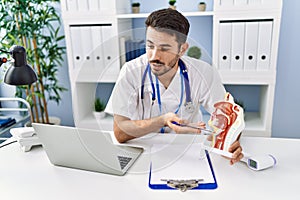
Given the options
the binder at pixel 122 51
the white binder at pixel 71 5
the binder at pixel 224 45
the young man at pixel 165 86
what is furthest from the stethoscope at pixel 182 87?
the white binder at pixel 71 5

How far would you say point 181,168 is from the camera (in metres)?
1.07

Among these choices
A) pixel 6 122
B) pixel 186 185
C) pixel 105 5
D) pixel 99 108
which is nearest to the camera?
pixel 186 185

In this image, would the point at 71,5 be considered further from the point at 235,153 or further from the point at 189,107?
the point at 235,153

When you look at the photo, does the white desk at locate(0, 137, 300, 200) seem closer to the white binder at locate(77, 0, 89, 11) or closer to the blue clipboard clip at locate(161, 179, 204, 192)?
the blue clipboard clip at locate(161, 179, 204, 192)

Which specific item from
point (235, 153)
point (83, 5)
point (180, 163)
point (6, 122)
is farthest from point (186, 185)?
point (6, 122)

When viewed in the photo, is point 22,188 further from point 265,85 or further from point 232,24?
point 265,85

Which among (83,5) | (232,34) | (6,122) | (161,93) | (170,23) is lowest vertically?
(6,122)

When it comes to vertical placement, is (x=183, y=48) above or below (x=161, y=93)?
above

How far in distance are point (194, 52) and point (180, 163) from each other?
1.29ft

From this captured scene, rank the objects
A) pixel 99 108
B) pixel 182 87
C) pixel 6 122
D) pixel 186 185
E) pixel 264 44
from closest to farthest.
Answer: pixel 186 185 → pixel 182 87 → pixel 99 108 → pixel 264 44 → pixel 6 122

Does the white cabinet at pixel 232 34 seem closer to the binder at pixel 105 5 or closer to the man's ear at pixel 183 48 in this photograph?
the binder at pixel 105 5

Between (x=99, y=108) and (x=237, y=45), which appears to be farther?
(x=237, y=45)

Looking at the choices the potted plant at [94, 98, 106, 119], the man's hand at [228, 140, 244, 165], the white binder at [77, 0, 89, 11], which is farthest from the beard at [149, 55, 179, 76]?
the white binder at [77, 0, 89, 11]

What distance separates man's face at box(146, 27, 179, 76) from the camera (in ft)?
3.24
